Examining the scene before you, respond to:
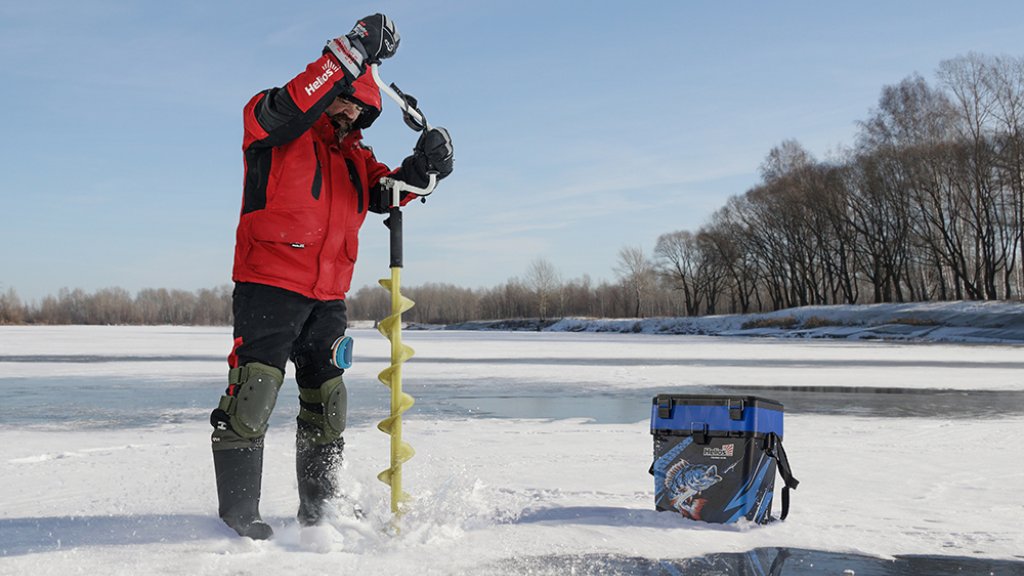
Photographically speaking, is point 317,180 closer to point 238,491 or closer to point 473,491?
point 238,491

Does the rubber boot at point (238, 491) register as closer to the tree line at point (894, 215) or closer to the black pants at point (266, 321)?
the black pants at point (266, 321)

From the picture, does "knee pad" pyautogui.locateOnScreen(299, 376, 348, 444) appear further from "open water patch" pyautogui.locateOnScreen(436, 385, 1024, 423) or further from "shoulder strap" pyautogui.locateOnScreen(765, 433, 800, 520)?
"open water patch" pyautogui.locateOnScreen(436, 385, 1024, 423)

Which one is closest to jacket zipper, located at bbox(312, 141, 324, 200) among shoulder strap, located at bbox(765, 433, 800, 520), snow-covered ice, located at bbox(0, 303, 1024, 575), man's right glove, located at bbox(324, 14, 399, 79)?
man's right glove, located at bbox(324, 14, 399, 79)

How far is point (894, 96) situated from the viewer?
3738 centimetres

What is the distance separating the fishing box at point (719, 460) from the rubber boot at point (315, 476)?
132 cm

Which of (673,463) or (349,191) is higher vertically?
(349,191)

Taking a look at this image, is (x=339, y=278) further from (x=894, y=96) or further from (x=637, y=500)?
(x=894, y=96)

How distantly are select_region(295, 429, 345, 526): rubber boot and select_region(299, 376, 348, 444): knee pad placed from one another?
0.13ft

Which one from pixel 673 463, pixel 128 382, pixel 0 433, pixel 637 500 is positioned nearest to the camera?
pixel 673 463

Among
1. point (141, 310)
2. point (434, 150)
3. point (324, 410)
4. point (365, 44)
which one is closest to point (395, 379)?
point (324, 410)

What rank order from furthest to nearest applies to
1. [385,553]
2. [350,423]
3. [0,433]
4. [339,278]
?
[350,423]
[0,433]
[339,278]
[385,553]

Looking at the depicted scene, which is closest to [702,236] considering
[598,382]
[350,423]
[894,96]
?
[894,96]

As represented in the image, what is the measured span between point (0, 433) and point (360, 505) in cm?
393

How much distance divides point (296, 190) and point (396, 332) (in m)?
0.67
